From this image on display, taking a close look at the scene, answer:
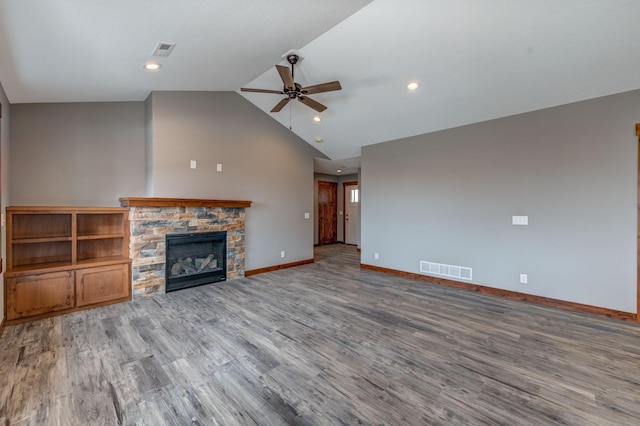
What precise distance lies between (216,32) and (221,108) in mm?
2262

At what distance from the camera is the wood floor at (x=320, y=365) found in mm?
1804

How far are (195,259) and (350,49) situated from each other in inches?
157

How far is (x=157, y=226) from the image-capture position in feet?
13.6

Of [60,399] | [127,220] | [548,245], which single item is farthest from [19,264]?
[548,245]

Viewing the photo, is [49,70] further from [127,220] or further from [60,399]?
[60,399]

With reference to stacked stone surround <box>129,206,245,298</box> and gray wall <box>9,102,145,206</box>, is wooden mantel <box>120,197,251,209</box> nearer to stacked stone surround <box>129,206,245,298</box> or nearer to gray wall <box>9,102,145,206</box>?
stacked stone surround <box>129,206,245,298</box>

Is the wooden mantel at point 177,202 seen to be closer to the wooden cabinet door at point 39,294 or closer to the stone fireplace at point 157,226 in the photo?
the stone fireplace at point 157,226

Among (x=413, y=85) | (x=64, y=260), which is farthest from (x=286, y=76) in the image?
(x=64, y=260)

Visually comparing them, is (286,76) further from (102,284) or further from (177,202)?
(102,284)

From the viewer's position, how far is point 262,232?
559 cm

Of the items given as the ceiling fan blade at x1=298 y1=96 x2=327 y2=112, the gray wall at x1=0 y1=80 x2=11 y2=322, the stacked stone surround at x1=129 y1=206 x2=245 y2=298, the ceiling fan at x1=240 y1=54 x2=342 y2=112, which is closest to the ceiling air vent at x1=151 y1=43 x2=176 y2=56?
the ceiling fan at x1=240 y1=54 x2=342 y2=112

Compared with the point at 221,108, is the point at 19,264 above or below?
below

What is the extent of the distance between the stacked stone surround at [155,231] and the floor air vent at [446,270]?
3795 mm

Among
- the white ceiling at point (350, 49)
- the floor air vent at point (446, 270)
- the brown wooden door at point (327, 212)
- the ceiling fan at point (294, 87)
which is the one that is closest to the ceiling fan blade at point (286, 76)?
the ceiling fan at point (294, 87)
